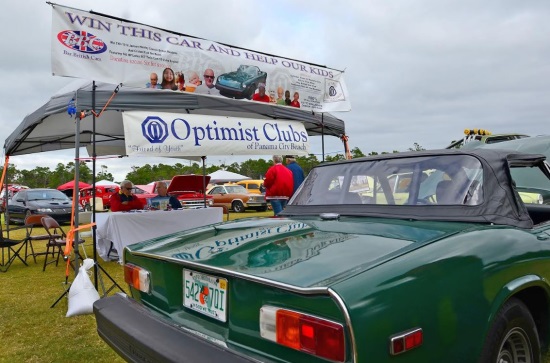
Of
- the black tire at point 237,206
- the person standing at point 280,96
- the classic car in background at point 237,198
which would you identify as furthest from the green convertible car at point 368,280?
the black tire at point 237,206

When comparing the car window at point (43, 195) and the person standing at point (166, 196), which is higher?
the person standing at point (166, 196)

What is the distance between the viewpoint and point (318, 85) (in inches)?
278

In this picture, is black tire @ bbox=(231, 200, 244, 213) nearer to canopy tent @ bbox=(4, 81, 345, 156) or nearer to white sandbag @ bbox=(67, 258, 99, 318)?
canopy tent @ bbox=(4, 81, 345, 156)

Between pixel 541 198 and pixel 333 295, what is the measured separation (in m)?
3.13

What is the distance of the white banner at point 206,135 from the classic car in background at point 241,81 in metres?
0.38

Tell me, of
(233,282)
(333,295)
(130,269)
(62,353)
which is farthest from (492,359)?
(62,353)

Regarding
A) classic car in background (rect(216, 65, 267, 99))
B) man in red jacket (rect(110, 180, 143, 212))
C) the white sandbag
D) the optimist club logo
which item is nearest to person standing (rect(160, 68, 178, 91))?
classic car in background (rect(216, 65, 267, 99))

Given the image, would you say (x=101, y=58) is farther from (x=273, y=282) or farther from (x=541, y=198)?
(x=541, y=198)

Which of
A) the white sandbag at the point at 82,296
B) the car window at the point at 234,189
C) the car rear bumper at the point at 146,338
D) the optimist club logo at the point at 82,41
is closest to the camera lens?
the car rear bumper at the point at 146,338

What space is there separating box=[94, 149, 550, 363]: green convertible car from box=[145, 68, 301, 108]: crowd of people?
3.07 metres

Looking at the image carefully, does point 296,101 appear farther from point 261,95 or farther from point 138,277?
point 138,277

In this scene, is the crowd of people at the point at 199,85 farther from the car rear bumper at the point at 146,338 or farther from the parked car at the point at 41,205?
the parked car at the point at 41,205

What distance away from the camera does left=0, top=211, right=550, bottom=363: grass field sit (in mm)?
3318

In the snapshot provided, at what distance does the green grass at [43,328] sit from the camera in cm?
332
